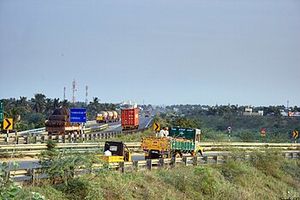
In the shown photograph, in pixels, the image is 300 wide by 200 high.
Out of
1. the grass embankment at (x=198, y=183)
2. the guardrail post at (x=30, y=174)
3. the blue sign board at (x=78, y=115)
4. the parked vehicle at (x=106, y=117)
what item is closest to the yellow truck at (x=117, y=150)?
the grass embankment at (x=198, y=183)

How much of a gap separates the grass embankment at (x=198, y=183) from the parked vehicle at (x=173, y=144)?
2.62m

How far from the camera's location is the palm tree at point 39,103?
343 ft

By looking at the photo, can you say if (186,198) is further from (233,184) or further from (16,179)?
(16,179)

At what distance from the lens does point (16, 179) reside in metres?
17.4

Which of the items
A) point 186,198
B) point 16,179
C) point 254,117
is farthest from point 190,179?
point 254,117

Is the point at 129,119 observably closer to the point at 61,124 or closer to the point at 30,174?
the point at 61,124

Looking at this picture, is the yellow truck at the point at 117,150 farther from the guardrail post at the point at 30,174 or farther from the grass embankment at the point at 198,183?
the guardrail post at the point at 30,174

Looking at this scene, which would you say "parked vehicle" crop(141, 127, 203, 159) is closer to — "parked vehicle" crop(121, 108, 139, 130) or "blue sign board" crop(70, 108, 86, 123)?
"blue sign board" crop(70, 108, 86, 123)

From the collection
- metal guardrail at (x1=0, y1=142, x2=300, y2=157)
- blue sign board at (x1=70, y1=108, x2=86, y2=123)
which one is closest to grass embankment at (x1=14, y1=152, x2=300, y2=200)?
metal guardrail at (x1=0, y1=142, x2=300, y2=157)

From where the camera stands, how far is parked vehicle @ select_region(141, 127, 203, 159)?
29.9 m

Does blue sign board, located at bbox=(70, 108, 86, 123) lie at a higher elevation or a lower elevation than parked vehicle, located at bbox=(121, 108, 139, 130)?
higher

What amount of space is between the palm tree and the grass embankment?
74.0 m

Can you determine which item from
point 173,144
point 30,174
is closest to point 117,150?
point 173,144

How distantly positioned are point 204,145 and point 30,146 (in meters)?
18.0
